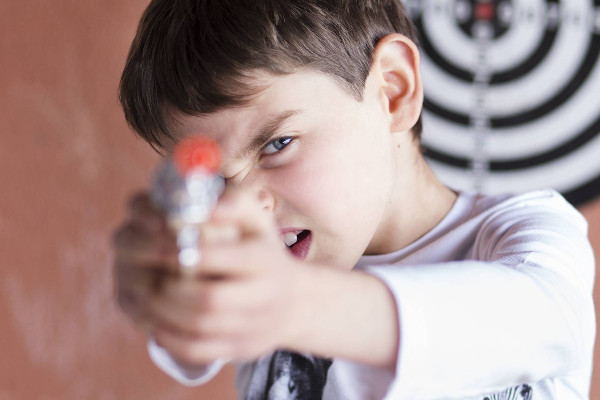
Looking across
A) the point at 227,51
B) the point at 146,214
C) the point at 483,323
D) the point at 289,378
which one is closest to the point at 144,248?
the point at 146,214

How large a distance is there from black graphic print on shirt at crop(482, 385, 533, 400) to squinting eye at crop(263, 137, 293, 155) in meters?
0.27

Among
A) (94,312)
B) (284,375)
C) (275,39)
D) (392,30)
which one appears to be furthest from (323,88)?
(94,312)

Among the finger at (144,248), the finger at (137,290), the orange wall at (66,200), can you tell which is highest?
the finger at (144,248)

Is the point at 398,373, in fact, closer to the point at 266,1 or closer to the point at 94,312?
the point at 266,1

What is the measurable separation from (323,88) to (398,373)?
29cm

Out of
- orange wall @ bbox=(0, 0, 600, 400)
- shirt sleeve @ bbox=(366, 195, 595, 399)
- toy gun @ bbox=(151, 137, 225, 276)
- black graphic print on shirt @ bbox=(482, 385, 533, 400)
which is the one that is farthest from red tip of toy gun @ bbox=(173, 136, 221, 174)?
orange wall @ bbox=(0, 0, 600, 400)

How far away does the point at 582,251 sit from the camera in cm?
51

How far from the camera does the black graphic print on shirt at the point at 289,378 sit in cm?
63

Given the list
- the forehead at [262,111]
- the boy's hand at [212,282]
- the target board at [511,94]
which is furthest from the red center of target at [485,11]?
the boy's hand at [212,282]

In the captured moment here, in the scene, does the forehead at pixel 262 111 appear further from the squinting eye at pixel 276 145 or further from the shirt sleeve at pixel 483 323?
the shirt sleeve at pixel 483 323

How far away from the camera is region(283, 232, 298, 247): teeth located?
0.57 meters

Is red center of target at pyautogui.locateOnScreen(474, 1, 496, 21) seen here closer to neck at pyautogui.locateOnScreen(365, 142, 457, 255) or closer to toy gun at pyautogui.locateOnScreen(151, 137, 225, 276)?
neck at pyautogui.locateOnScreen(365, 142, 457, 255)

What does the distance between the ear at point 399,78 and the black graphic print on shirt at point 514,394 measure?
26 centimetres

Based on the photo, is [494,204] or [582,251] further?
[494,204]
